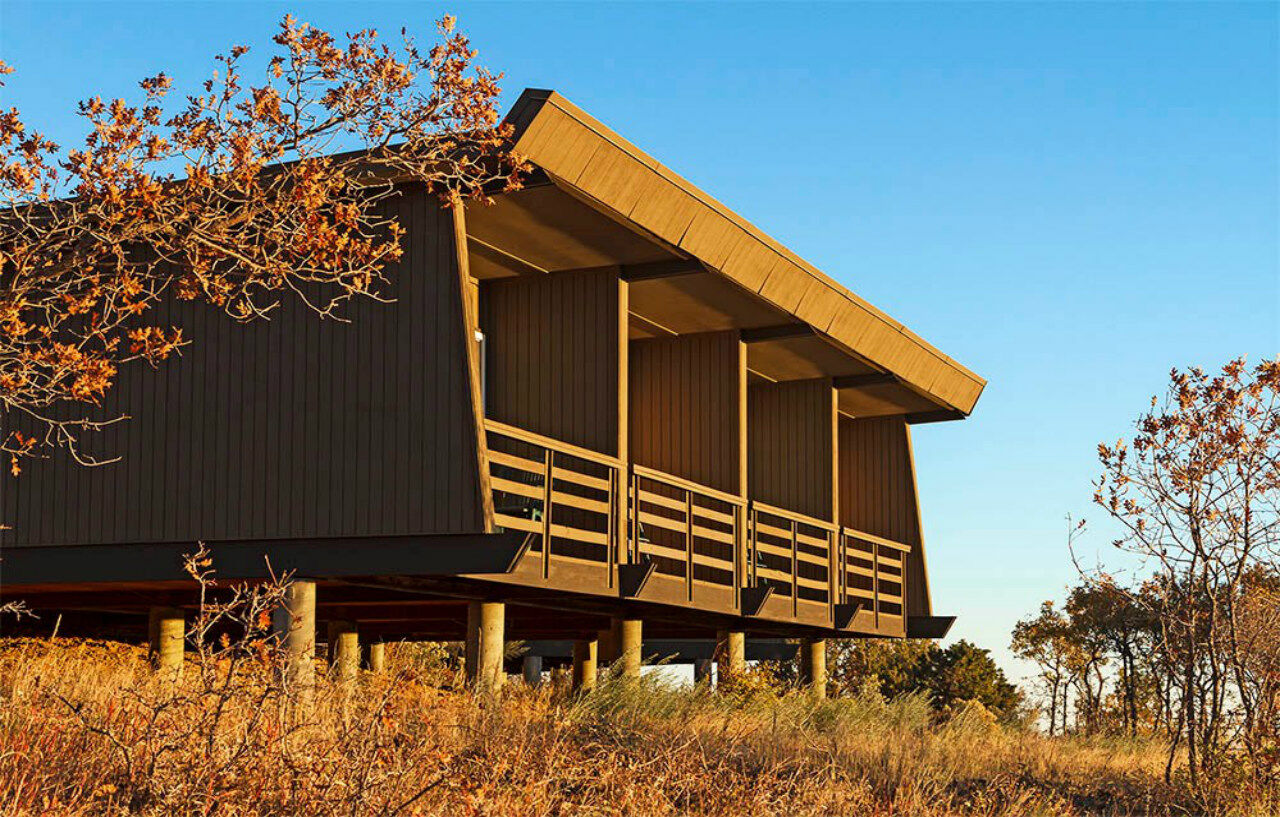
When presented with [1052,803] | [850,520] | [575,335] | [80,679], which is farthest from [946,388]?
[80,679]

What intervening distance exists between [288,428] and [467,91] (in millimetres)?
6848

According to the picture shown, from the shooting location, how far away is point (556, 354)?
56.4ft

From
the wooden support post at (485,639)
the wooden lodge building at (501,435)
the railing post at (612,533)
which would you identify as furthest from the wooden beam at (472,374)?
the wooden support post at (485,639)

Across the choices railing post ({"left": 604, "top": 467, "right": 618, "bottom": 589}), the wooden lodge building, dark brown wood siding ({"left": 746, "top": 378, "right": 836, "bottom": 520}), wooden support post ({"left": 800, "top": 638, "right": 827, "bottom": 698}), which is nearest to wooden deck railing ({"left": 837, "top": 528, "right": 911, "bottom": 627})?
the wooden lodge building

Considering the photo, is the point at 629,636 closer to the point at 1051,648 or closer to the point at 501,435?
the point at 501,435

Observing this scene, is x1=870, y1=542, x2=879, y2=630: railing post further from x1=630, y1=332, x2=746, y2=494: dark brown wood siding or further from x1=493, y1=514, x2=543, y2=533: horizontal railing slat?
x1=493, y1=514, x2=543, y2=533: horizontal railing slat

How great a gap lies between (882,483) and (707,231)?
931cm

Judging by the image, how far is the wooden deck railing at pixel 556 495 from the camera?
14.6 metres

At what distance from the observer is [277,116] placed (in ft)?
27.6

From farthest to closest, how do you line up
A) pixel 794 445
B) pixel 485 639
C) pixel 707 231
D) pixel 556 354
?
1. pixel 794 445
2. pixel 556 354
3. pixel 707 231
4. pixel 485 639

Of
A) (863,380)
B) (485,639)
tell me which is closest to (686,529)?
(485,639)

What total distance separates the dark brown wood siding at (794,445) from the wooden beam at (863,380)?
228 mm

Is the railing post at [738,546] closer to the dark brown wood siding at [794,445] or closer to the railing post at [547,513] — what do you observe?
the dark brown wood siding at [794,445]

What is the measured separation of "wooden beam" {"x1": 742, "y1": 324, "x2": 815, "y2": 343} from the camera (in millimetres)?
19359
